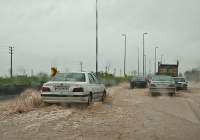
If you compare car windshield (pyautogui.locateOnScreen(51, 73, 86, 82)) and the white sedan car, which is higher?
car windshield (pyautogui.locateOnScreen(51, 73, 86, 82))

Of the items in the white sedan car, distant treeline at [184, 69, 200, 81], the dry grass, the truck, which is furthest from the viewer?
distant treeline at [184, 69, 200, 81]

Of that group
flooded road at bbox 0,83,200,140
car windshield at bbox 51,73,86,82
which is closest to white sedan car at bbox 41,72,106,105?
car windshield at bbox 51,73,86,82

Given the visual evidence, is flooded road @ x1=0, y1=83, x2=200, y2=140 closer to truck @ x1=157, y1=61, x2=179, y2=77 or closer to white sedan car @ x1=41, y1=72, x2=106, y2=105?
white sedan car @ x1=41, y1=72, x2=106, y2=105

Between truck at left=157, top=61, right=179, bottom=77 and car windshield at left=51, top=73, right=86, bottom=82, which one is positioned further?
truck at left=157, top=61, right=179, bottom=77

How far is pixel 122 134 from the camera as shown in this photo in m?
11.2

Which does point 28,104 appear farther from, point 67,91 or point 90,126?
point 90,126

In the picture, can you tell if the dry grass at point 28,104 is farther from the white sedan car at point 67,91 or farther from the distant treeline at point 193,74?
the distant treeline at point 193,74

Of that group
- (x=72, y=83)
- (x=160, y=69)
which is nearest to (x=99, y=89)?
(x=72, y=83)

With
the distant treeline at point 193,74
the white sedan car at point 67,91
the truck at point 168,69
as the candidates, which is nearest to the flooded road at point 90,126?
the white sedan car at point 67,91

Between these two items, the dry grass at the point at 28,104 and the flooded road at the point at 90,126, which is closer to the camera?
the flooded road at the point at 90,126

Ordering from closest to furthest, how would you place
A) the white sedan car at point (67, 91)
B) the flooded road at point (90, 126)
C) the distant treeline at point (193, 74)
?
the flooded road at point (90, 126) → the white sedan car at point (67, 91) → the distant treeline at point (193, 74)

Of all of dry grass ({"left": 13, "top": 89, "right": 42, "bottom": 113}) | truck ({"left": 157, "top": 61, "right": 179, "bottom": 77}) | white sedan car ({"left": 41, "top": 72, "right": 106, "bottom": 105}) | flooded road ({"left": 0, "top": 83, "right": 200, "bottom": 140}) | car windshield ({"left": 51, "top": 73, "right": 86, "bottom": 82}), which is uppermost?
truck ({"left": 157, "top": 61, "right": 179, "bottom": 77})

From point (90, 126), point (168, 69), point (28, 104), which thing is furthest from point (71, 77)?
point (168, 69)

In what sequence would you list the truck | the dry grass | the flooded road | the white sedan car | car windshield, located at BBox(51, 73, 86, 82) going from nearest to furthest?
the flooded road → the dry grass → the white sedan car → car windshield, located at BBox(51, 73, 86, 82) → the truck
